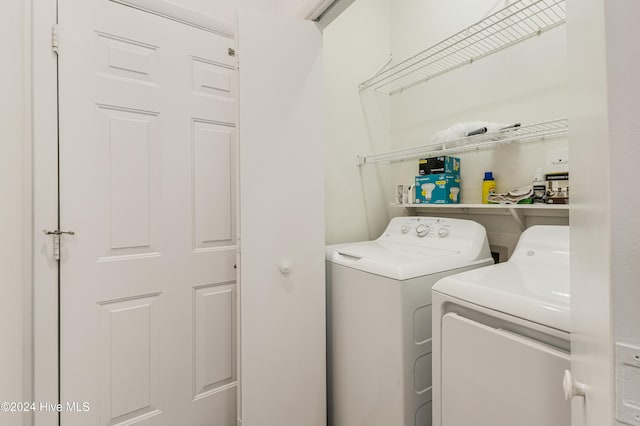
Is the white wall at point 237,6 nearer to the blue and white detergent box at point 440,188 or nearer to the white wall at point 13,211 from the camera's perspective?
the white wall at point 13,211

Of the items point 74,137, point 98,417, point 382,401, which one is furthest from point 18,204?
point 382,401

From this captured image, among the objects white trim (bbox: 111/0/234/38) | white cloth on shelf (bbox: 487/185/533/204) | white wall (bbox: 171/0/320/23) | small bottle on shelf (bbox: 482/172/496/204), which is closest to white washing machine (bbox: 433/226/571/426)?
white cloth on shelf (bbox: 487/185/533/204)

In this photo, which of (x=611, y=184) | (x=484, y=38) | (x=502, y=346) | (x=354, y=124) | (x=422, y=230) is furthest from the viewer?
(x=354, y=124)

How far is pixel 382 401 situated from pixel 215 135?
5.02 feet

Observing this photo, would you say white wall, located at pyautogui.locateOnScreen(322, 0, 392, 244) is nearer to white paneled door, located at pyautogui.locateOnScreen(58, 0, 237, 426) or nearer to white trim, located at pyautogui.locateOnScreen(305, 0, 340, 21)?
white trim, located at pyautogui.locateOnScreen(305, 0, 340, 21)

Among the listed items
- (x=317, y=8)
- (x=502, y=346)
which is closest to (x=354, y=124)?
(x=317, y=8)

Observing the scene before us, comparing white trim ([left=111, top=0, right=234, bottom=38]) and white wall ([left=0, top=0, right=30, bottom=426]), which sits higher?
white trim ([left=111, top=0, right=234, bottom=38])

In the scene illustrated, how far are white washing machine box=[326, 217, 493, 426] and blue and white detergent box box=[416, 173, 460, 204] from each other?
0.18m

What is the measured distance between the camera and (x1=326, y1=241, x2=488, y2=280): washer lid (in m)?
1.21

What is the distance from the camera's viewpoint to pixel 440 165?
180 cm

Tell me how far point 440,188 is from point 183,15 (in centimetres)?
171

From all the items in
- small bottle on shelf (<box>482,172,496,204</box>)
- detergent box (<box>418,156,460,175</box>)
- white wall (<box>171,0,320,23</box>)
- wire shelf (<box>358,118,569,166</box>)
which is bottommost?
small bottle on shelf (<box>482,172,496,204</box>)

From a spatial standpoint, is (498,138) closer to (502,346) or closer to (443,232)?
(443,232)

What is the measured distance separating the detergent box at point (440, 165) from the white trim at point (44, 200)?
1.92 meters
